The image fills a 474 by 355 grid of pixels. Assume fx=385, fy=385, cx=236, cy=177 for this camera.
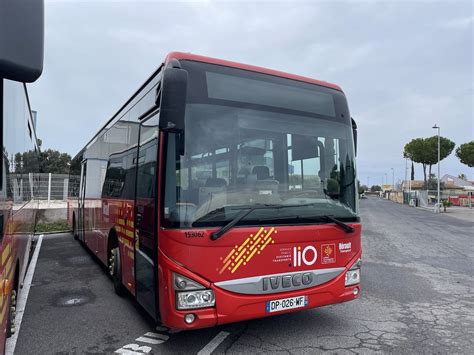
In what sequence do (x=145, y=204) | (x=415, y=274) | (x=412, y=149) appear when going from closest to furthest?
(x=145, y=204) → (x=415, y=274) → (x=412, y=149)

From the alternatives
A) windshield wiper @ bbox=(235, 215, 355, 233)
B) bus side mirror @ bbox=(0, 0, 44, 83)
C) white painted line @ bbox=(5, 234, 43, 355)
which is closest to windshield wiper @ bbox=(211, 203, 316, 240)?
windshield wiper @ bbox=(235, 215, 355, 233)

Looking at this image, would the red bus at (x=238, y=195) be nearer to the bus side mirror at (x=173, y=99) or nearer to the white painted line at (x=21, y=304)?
the bus side mirror at (x=173, y=99)

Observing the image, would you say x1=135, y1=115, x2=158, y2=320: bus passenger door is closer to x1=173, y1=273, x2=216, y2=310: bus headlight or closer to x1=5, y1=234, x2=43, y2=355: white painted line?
x1=173, y1=273, x2=216, y2=310: bus headlight

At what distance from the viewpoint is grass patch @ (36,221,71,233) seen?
50.8 feet

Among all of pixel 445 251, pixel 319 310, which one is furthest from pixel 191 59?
pixel 445 251

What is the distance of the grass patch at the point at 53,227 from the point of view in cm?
1548

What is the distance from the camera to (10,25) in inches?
76.6

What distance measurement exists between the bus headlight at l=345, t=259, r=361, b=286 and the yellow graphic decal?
1.22 meters

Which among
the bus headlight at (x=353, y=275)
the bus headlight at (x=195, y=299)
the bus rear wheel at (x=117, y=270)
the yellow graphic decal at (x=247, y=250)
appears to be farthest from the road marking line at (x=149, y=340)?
the bus headlight at (x=353, y=275)

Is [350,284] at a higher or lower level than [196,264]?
lower

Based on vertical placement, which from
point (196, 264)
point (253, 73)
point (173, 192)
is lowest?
point (196, 264)

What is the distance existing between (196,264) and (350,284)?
2019 mm

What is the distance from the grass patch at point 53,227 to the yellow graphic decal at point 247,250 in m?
13.7

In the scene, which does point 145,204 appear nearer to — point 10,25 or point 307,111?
point 307,111
